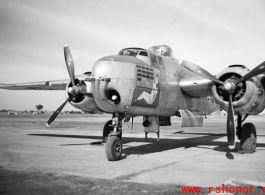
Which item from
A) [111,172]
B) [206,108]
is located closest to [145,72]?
[111,172]

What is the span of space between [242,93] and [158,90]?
333 cm

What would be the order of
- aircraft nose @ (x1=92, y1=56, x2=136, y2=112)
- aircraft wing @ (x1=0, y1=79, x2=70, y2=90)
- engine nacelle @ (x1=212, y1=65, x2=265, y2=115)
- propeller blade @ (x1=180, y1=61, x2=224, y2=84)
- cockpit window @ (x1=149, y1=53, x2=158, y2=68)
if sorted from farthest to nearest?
aircraft wing @ (x1=0, y1=79, x2=70, y2=90) → cockpit window @ (x1=149, y1=53, x2=158, y2=68) → propeller blade @ (x1=180, y1=61, x2=224, y2=84) → engine nacelle @ (x1=212, y1=65, x2=265, y2=115) → aircraft nose @ (x1=92, y1=56, x2=136, y2=112)

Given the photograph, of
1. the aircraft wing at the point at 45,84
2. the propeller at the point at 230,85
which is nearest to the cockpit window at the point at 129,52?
the propeller at the point at 230,85

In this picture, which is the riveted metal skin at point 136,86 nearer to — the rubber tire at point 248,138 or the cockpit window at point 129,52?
the cockpit window at point 129,52

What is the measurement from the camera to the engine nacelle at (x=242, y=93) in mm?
9664

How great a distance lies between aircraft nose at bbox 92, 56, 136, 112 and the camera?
8.73 metres

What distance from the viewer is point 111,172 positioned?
7023 mm

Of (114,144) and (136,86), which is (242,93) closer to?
(136,86)

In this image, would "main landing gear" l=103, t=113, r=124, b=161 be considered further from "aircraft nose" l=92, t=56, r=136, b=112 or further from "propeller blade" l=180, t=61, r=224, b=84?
"propeller blade" l=180, t=61, r=224, b=84

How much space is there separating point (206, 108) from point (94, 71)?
26.1ft

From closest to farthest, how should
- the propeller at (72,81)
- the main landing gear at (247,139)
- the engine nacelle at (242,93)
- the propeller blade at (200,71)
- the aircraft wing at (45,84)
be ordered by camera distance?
the engine nacelle at (242,93), the propeller blade at (200,71), the main landing gear at (247,139), the propeller at (72,81), the aircraft wing at (45,84)

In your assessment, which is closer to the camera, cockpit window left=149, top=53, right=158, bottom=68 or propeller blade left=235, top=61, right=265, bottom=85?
propeller blade left=235, top=61, right=265, bottom=85

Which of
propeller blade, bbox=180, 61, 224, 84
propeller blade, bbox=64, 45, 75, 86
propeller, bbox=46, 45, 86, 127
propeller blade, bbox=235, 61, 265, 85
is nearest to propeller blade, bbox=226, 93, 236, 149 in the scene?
propeller blade, bbox=235, 61, 265, 85

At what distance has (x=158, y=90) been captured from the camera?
10.3m
